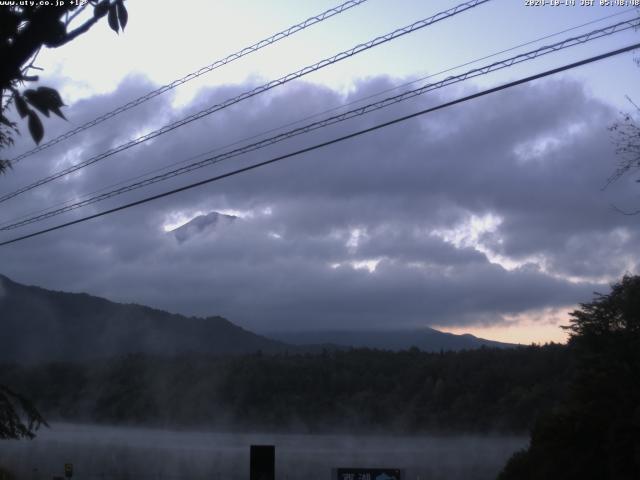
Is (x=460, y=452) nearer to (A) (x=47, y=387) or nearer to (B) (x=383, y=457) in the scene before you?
(B) (x=383, y=457)

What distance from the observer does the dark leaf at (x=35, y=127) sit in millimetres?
5219

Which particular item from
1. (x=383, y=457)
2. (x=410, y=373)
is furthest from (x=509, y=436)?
(x=410, y=373)

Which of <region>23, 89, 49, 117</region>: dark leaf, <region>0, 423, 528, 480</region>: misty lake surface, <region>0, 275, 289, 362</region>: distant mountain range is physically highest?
<region>0, 275, 289, 362</region>: distant mountain range

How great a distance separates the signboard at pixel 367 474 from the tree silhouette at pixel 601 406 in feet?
16.0

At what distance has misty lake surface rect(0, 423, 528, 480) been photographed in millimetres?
50875

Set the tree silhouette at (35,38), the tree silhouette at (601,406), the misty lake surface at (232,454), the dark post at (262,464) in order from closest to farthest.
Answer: the tree silhouette at (35,38)
the dark post at (262,464)
the tree silhouette at (601,406)
the misty lake surface at (232,454)

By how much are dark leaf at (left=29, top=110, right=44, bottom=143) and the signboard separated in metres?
18.5

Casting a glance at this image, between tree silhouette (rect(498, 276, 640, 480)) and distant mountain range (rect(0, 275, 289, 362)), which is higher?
distant mountain range (rect(0, 275, 289, 362))

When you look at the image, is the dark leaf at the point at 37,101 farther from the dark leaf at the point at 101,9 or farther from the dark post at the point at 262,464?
the dark post at the point at 262,464

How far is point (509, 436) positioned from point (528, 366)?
513cm

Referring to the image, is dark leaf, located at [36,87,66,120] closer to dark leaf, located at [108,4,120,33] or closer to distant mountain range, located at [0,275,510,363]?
dark leaf, located at [108,4,120,33]

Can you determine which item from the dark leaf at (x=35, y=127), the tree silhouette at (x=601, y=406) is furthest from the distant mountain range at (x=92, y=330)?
the dark leaf at (x=35, y=127)

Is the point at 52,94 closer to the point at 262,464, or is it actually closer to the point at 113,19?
the point at 113,19

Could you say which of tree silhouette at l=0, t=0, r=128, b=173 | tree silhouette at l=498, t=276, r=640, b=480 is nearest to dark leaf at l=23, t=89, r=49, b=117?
tree silhouette at l=0, t=0, r=128, b=173
